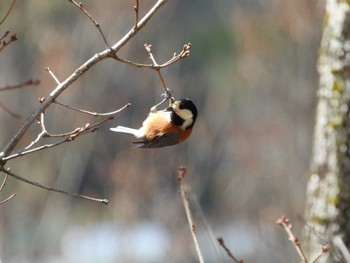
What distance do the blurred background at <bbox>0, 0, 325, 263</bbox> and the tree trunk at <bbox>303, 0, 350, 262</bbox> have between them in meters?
3.85

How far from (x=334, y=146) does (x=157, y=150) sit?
6181 millimetres

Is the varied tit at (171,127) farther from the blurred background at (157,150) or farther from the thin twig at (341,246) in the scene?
the blurred background at (157,150)

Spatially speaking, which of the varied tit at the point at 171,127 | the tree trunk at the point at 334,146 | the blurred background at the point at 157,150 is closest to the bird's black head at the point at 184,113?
the varied tit at the point at 171,127

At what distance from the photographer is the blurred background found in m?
9.66

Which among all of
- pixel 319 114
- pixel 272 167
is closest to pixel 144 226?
pixel 272 167

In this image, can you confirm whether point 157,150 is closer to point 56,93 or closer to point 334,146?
point 334,146

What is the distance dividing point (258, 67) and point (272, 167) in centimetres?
→ 146

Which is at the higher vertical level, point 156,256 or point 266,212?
point 156,256

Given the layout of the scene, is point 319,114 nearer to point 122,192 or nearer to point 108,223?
point 122,192

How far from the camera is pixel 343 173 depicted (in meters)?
4.32

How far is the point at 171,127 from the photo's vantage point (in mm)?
3826

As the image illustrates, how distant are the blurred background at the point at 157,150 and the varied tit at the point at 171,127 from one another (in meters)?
4.57

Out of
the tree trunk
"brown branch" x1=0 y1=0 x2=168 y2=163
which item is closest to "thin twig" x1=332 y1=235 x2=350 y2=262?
the tree trunk

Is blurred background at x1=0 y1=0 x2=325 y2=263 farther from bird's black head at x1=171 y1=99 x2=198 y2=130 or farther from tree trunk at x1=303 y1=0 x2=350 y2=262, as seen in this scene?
bird's black head at x1=171 y1=99 x2=198 y2=130
